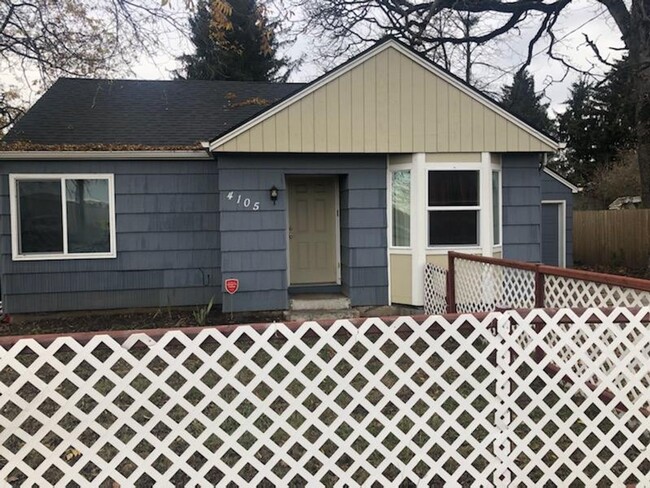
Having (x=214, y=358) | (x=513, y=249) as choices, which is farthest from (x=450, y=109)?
(x=214, y=358)

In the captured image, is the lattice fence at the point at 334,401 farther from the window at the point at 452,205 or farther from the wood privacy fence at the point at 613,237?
the wood privacy fence at the point at 613,237

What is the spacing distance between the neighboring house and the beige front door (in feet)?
22.0

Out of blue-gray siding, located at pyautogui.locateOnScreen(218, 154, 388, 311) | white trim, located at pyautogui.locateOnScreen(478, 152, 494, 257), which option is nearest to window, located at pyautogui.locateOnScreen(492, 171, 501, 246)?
white trim, located at pyautogui.locateOnScreen(478, 152, 494, 257)

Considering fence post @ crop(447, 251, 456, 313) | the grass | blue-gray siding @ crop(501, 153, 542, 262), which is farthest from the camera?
blue-gray siding @ crop(501, 153, 542, 262)

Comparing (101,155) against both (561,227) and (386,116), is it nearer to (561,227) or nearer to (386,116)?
(386,116)

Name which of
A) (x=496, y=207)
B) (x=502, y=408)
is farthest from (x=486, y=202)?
(x=502, y=408)

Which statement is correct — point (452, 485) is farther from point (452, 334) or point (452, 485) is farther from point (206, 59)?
point (206, 59)

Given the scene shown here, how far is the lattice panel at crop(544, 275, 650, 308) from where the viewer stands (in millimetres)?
3895

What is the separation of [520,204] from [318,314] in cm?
353

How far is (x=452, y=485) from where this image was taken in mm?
2781

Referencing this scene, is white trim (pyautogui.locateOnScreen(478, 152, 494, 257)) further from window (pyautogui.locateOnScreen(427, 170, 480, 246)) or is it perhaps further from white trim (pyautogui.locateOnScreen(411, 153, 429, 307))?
white trim (pyautogui.locateOnScreen(411, 153, 429, 307))

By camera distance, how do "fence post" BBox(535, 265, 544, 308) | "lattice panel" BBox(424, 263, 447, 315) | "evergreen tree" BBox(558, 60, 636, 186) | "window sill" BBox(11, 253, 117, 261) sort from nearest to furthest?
"fence post" BBox(535, 265, 544, 308) → "lattice panel" BBox(424, 263, 447, 315) → "window sill" BBox(11, 253, 117, 261) → "evergreen tree" BBox(558, 60, 636, 186)

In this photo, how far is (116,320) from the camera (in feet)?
26.5

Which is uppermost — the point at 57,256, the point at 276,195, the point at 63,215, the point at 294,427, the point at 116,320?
the point at 276,195
